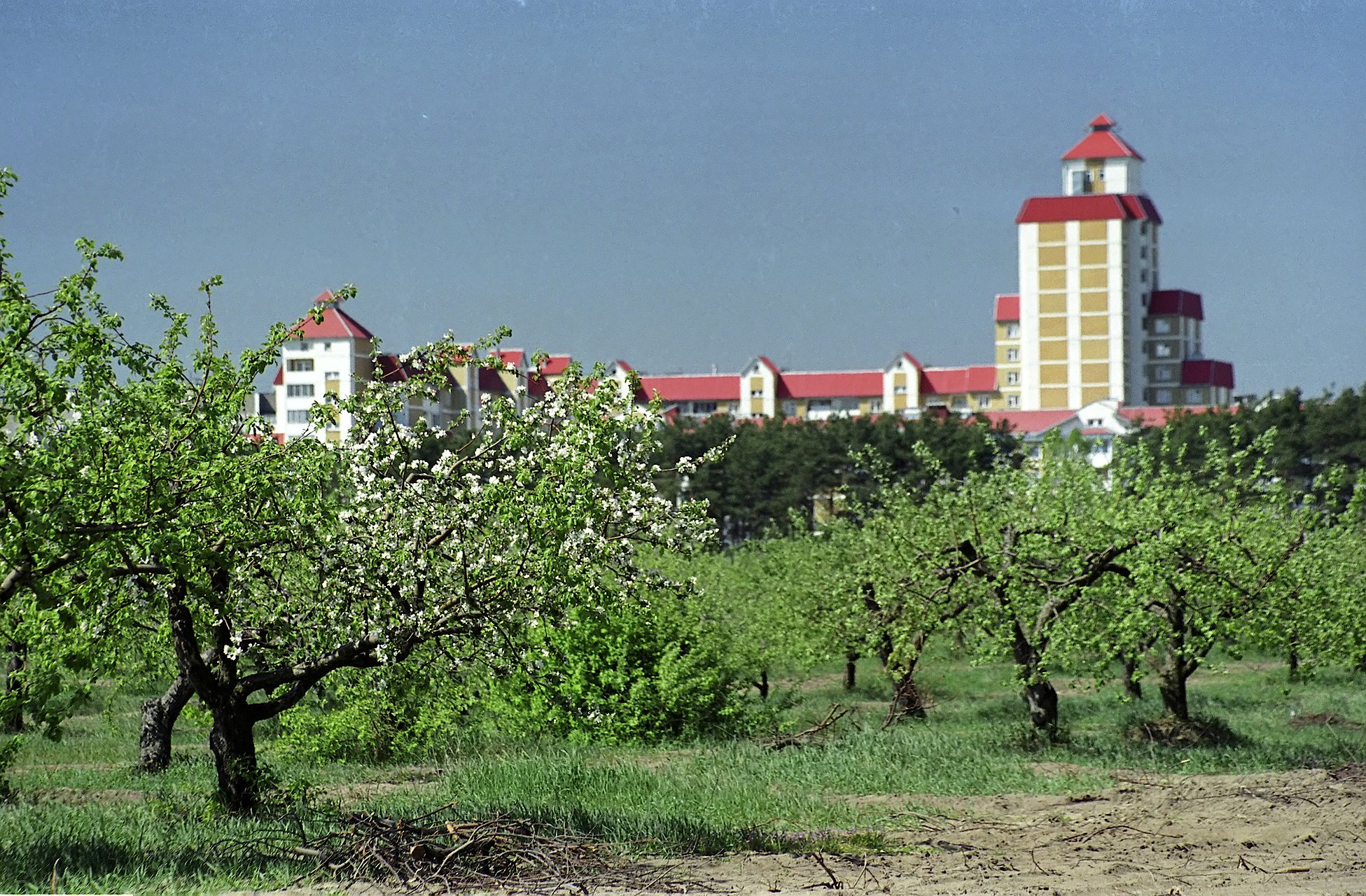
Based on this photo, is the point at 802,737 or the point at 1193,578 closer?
the point at 1193,578

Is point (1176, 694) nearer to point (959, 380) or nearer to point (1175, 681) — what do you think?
point (1175, 681)

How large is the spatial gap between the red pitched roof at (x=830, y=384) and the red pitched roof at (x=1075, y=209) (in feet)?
66.5

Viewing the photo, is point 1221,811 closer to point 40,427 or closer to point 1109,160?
point 40,427

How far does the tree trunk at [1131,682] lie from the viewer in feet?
84.9

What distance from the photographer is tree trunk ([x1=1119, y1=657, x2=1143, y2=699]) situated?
25875 millimetres

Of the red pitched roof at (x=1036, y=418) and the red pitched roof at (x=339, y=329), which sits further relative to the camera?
the red pitched roof at (x=1036, y=418)

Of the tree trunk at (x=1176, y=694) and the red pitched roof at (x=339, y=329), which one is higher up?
the red pitched roof at (x=339, y=329)

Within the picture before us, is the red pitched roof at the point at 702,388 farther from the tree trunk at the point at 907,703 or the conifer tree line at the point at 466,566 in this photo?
the conifer tree line at the point at 466,566

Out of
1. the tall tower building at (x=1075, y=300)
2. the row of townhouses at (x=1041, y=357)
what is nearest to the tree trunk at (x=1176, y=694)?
the row of townhouses at (x=1041, y=357)

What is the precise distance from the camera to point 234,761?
13.5m

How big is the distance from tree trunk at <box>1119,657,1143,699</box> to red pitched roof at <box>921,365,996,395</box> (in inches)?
4540

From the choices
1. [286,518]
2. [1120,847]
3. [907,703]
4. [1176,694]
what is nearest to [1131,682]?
[907,703]

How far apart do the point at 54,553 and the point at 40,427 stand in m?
1.20

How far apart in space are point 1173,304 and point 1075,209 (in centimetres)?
1665
